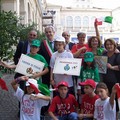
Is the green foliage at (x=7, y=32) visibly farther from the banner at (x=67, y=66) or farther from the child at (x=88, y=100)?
the child at (x=88, y=100)

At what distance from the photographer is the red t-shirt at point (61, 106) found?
551 centimetres

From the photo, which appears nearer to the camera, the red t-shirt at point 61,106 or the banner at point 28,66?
the red t-shirt at point 61,106

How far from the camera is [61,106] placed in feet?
18.1

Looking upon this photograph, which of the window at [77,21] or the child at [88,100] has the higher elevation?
the window at [77,21]

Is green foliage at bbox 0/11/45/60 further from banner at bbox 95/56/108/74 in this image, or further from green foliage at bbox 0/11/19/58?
banner at bbox 95/56/108/74

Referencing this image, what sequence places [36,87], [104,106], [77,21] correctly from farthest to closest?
[77,21]
[36,87]
[104,106]

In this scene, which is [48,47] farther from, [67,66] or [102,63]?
[102,63]

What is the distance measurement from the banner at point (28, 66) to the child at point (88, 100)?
0.88 metres

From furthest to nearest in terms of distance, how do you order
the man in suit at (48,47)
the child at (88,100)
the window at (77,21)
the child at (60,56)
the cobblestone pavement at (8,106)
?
the window at (77,21) → the cobblestone pavement at (8,106) → the man in suit at (48,47) → the child at (60,56) → the child at (88,100)

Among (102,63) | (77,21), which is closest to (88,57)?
(102,63)

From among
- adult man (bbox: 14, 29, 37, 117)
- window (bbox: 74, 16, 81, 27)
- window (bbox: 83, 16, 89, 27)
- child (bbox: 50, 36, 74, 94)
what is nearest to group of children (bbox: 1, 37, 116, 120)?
child (bbox: 50, 36, 74, 94)

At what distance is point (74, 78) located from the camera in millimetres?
6414

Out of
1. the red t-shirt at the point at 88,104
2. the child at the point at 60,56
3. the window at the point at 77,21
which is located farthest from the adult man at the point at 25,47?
the window at the point at 77,21

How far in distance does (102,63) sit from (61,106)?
3.57ft
